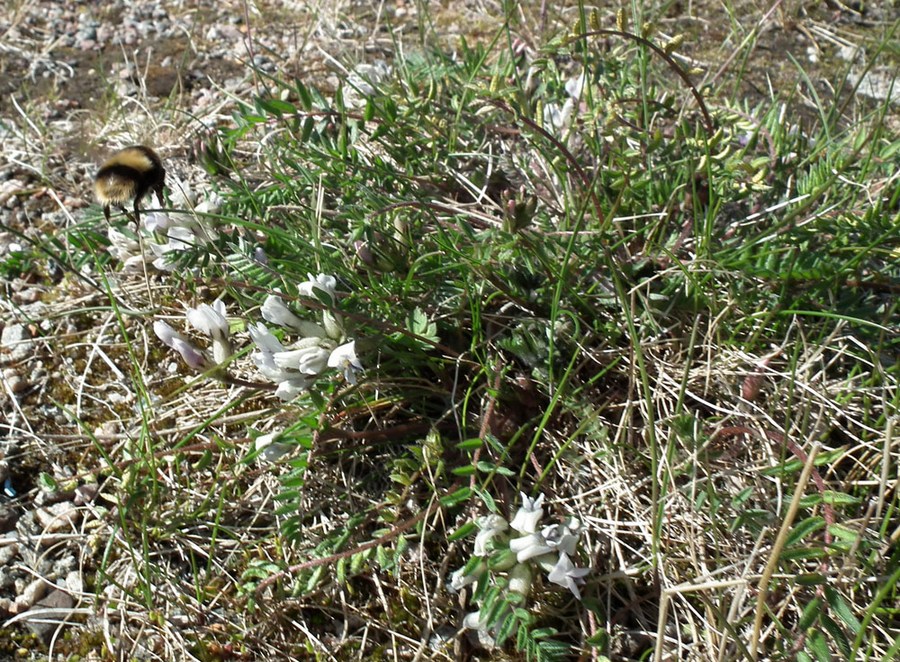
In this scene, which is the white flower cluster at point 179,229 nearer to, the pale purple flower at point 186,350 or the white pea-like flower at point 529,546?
the pale purple flower at point 186,350

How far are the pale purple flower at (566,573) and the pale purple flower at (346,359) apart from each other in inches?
22.6

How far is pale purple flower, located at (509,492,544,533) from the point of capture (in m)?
1.83

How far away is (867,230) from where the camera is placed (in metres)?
2.11

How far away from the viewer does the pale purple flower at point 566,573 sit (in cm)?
177

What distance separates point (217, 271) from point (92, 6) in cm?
234

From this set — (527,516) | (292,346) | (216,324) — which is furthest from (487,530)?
(216,324)

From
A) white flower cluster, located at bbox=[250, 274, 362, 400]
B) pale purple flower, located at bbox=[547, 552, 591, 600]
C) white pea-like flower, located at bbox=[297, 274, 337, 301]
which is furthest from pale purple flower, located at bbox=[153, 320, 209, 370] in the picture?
pale purple flower, located at bbox=[547, 552, 591, 600]

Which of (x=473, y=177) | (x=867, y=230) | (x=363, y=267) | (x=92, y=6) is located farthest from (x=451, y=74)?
(x=92, y=6)

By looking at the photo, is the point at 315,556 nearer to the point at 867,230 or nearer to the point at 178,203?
the point at 178,203

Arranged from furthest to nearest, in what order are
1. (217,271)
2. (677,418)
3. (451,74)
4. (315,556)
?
(451,74), (217,271), (315,556), (677,418)

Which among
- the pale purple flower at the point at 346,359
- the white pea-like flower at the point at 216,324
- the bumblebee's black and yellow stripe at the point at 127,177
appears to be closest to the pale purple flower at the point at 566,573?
the pale purple flower at the point at 346,359

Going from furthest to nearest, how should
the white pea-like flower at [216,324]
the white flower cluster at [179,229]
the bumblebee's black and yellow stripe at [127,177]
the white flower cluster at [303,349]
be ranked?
the white flower cluster at [179,229] < the bumblebee's black and yellow stripe at [127,177] < the white pea-like flower at [216,324] < the white flower cluster at [303,349]

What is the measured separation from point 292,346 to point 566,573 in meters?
0.77

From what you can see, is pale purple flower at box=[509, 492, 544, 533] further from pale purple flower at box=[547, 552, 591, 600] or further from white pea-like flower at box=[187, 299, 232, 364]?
white pea-like flower at box=[187, 299, 232, 364]
